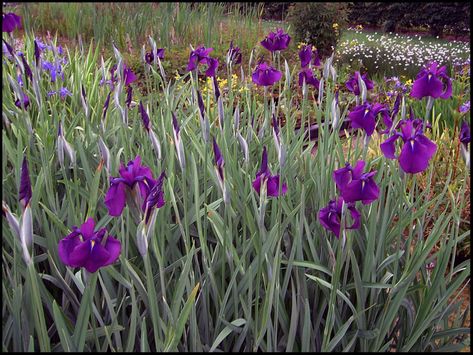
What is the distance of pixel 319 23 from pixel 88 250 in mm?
6409

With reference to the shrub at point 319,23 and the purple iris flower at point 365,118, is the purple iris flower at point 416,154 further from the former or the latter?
the shrub at point 319,23

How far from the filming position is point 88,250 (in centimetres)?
96

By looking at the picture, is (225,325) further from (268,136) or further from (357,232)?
(268,136)

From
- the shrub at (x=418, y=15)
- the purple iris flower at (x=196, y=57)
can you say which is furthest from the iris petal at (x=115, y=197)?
the shrub at (x=418, y=15)

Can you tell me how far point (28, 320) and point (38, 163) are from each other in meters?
0.82

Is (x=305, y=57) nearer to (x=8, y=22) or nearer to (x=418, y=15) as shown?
(x=8, y=22)

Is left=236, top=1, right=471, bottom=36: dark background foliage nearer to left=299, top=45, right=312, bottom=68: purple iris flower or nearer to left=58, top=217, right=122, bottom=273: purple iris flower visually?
left=299, top=45, right=312, bottom=68: purple iris flower

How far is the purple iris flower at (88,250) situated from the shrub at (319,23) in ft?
A: 20.0

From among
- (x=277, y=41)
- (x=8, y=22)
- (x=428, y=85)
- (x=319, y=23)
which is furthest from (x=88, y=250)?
(x=319, y=23)

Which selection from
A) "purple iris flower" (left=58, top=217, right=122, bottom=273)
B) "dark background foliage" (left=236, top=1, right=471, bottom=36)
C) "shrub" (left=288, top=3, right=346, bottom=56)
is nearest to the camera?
"purple iris flower" (left=58, top=217, right=122, bottom=273)

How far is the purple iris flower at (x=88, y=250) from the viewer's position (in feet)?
3.15

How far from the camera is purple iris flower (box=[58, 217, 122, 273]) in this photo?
3.15 ft

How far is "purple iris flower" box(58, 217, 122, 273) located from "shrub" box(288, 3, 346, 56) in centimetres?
611

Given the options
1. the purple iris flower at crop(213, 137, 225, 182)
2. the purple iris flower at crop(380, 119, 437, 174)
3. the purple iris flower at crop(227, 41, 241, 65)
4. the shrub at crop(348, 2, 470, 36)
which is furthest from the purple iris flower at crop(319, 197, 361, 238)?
the shrub at crop(348, 2, 470, 36)
